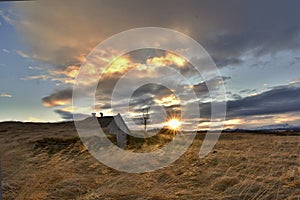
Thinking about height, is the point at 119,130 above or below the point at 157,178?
above

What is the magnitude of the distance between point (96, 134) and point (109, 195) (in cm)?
860

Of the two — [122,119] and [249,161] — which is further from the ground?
[122,119]

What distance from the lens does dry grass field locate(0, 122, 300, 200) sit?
21.1 feet

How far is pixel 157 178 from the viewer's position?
799 centimetres

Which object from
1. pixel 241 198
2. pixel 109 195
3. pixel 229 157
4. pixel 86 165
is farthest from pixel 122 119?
pixel 241 198

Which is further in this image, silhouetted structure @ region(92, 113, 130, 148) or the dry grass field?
silhouetted structure @ region(92, 113, 130, 148)

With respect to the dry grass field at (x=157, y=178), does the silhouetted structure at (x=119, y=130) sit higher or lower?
higher

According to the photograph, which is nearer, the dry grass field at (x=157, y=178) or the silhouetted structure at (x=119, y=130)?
the dry grass field at (x=157, y=178)

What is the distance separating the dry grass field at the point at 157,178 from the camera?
6.42 m

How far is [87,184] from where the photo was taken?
740 centimetres

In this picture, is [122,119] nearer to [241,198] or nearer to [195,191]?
[195,191]

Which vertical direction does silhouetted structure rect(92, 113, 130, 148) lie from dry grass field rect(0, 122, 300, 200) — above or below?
above

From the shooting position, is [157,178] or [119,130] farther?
[119,130]

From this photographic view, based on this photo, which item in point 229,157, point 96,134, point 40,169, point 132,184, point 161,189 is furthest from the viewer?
point 96,134
